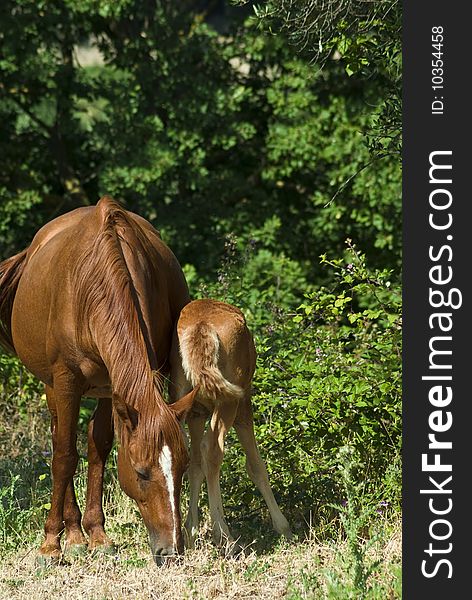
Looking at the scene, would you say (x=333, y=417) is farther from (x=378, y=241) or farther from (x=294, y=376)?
(x=378, y=241)

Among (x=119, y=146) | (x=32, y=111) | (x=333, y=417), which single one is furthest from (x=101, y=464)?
(x=32, y=111)

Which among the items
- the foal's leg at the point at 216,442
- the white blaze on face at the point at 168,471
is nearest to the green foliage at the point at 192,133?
the foal's leg at the point at 216,442

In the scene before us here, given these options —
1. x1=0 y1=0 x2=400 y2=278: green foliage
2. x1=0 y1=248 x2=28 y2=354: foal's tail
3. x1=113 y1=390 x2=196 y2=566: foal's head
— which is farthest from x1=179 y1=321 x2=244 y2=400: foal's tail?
x1=0 y1=0 x2=400 y2=278: green foliage

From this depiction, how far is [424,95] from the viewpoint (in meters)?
5.07

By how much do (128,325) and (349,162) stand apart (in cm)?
642

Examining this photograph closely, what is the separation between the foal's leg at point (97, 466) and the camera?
19.5 ft

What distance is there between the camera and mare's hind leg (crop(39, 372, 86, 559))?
18.4 feet

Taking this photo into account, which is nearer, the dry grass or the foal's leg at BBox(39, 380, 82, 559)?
the dry grass

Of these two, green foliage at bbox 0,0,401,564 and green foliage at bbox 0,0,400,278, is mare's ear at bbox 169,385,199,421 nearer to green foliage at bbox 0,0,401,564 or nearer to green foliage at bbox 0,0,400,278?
green foliage at bbox 0,0,401,564

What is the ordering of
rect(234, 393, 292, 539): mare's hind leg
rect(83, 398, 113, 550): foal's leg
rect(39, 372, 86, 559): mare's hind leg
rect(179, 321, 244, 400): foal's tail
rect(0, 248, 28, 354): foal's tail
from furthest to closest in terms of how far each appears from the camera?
1. rect(0, 248, 28, 354): foal's tail
2. rect(83, 398, 113, 550): foal's leg
3. rect(234, 393, 292, 539): mare's hind leg
4. rect(39, 372, 86, 559): mare's hind leg
5. rect(179, 321, 244, 400): foal's tail

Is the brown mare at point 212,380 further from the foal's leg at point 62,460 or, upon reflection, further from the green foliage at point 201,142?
the green foliage at point 201,142

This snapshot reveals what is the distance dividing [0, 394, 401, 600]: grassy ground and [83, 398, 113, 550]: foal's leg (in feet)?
0.58

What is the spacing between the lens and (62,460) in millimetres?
5730

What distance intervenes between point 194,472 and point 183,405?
80 centimetres
